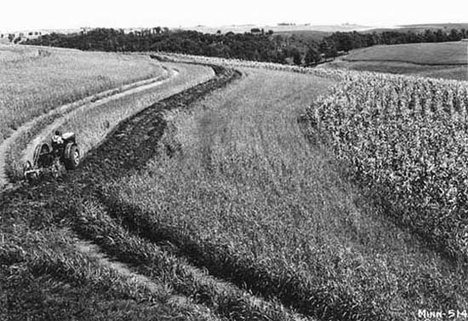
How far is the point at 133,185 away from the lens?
50.2 ft

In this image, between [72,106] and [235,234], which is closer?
[235,234]

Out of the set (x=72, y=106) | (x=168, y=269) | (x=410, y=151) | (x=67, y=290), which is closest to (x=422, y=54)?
(x=72, y=106)

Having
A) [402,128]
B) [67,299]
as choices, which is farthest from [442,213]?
[402,128]

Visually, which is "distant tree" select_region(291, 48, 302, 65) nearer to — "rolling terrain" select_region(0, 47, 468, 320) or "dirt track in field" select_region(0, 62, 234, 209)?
"dirt track in field" select_region(0, 62, 234, 209)

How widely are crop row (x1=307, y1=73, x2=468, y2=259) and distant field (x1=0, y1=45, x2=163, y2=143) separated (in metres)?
14.4

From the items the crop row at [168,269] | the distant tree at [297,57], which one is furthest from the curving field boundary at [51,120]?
the distant tree at [297,57]

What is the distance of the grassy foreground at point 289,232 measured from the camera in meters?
9.61

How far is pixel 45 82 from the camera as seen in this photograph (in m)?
41.8

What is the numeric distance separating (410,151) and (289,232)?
857cm

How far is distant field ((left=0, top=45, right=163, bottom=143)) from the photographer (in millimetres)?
29125

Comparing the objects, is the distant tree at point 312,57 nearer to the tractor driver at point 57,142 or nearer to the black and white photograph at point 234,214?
the black and white photograph at point 234,214

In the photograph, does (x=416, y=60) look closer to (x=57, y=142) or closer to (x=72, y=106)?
(x=72, y=106)

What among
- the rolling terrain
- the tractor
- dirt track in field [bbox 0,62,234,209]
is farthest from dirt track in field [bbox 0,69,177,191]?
the rolling terrain

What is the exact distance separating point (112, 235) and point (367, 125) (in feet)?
51.0
